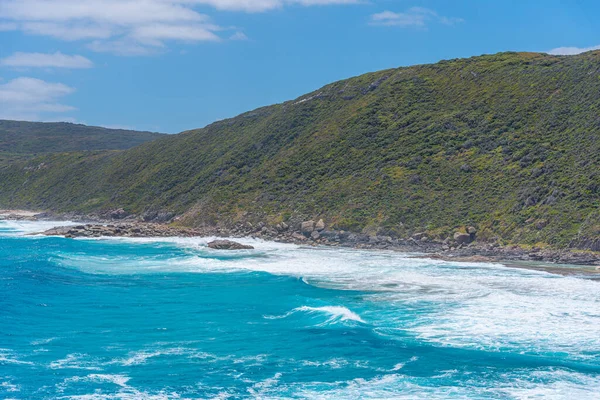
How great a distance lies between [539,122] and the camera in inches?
2484

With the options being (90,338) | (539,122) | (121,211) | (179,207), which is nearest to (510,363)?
(90,338)

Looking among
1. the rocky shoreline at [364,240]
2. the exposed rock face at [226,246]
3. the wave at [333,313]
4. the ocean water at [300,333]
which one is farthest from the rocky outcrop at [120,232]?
the wave at [333,313]

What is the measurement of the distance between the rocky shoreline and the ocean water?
494 centimetres

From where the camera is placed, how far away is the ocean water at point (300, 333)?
58.1 ft

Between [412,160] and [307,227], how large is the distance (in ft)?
48.3

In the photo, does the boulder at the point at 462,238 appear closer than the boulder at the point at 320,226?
Yes

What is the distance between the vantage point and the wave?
25.4 metres

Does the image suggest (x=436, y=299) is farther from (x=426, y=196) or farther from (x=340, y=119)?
(x=340, y=119)

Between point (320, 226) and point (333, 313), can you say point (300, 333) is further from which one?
point (320, 226)

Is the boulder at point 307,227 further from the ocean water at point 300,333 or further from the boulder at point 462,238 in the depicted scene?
the ocean water at point 300,333

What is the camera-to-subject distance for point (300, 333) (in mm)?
23844

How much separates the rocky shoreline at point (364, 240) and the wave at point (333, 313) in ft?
59.4

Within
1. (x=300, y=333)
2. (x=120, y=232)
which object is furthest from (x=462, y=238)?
(x=120, y=232)

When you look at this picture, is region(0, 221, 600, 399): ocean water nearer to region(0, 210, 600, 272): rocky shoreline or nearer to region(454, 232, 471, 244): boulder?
region(0, 210, 600, 272): rocky shoreline
